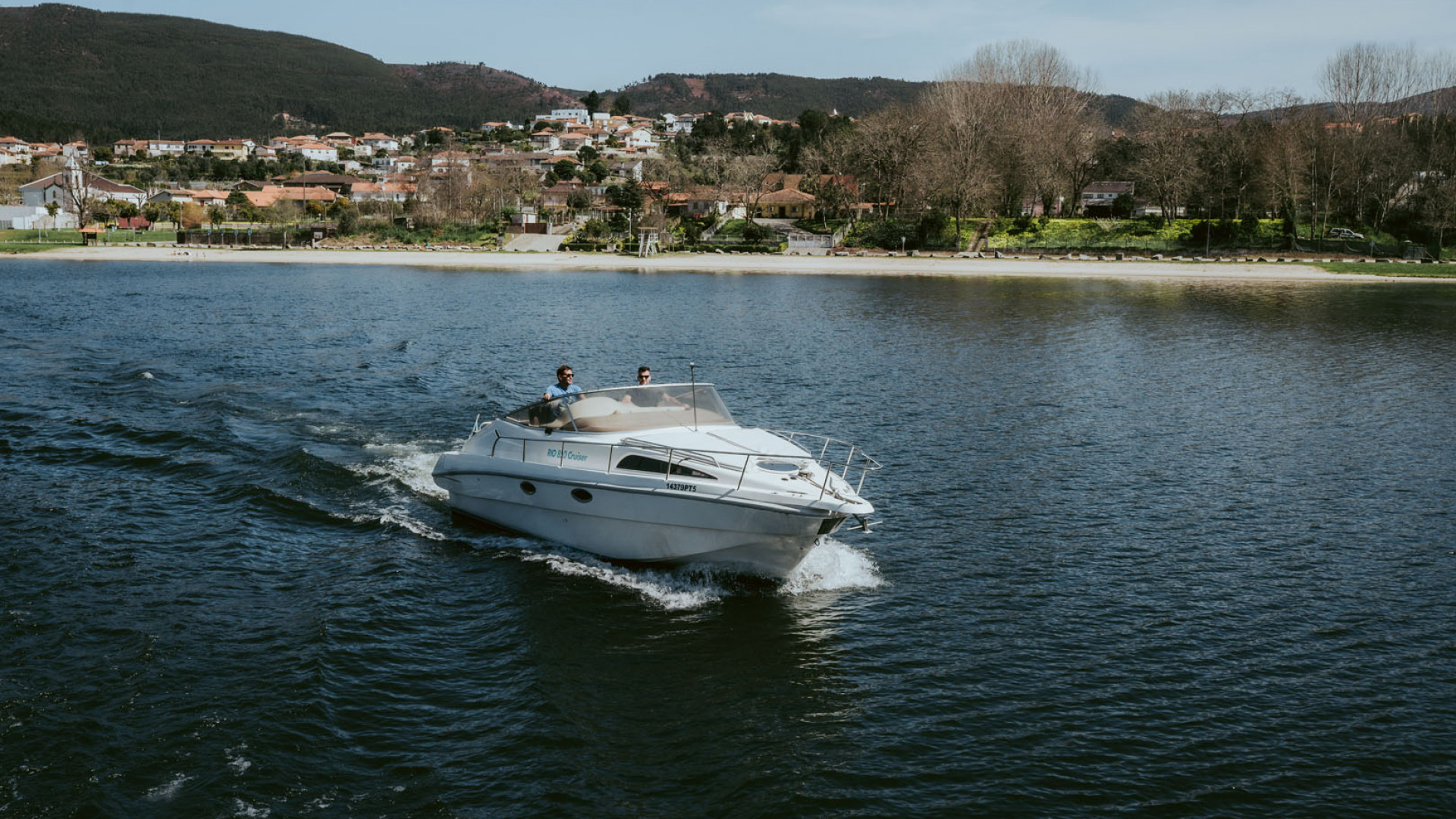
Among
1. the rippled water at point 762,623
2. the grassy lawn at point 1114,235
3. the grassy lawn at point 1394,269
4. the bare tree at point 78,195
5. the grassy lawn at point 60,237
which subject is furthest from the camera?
the bare tree at point 78,195

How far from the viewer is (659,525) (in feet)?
51.0

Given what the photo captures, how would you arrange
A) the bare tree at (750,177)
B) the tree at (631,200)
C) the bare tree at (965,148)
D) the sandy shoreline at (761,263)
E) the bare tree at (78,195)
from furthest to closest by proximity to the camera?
the bare tree at (78,195), the tree at (631,200), the bare tree at (750,177), the bare tree at (965,148), the sandy shoreline at (761,263)

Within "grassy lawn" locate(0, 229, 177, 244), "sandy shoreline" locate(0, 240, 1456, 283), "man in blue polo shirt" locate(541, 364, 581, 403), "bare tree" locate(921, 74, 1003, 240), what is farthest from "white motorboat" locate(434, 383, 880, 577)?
"grassy lawn" locate(0, 229, 177, 244)

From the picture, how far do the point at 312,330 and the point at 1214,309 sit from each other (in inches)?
1829

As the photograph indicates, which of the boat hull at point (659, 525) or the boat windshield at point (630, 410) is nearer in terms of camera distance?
the boat hull at point (659, 525)

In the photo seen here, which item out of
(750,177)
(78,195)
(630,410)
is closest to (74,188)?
(78,195)

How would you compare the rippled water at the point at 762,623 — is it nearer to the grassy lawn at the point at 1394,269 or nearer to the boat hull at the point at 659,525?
the boat hull at the point at 659,525

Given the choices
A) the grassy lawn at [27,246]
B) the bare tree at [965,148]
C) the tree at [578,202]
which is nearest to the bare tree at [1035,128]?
the bare tree at [965,148]

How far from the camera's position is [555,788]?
10516 millimetres

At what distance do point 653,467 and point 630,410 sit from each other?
6.17 ft

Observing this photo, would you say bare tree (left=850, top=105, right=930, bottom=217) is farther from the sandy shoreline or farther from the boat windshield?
the boat windshield

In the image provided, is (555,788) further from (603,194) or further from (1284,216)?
(603,194)

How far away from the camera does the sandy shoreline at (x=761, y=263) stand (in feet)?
255

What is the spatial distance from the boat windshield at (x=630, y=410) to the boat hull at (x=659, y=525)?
108 cm
